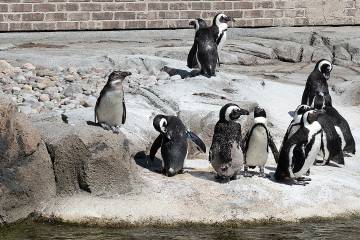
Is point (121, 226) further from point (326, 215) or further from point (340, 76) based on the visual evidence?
point (340, 76)

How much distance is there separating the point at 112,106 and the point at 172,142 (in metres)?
0.77

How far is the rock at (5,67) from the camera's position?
44.3 feet

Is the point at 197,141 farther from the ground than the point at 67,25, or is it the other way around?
the point at 67,25

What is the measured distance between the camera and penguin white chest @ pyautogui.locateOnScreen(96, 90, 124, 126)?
10.1 meters

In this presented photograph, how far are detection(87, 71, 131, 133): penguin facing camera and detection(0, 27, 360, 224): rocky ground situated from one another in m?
0.28

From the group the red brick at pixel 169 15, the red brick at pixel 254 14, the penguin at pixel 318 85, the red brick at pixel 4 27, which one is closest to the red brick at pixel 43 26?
the red brick at pixel 4 27

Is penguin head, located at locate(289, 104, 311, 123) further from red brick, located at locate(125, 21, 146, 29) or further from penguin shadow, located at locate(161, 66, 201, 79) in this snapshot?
red brick, located at locate(125, 21, 146, 29)

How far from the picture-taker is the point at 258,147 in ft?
32.8

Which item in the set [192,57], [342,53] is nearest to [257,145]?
[192,57]

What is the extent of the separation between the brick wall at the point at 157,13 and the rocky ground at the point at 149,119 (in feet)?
2.30

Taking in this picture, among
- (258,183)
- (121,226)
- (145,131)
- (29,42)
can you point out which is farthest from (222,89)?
(29,42)

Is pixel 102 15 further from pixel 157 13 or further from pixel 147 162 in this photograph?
pixel 147 162

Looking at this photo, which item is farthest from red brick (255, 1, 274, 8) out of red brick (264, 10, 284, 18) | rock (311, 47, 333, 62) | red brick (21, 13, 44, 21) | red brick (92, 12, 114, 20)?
red brick (21, 13, 44, 21)

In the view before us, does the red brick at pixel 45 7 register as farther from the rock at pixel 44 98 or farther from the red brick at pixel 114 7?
the rock at pixel 44 98
